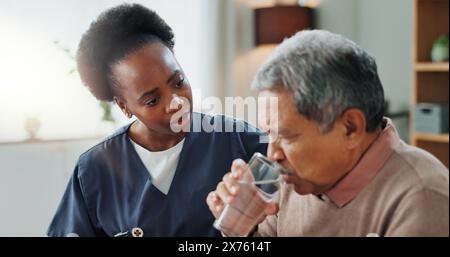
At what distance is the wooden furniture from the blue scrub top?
0.59 metres

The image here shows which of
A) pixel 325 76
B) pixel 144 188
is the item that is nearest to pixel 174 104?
pixel 144 188

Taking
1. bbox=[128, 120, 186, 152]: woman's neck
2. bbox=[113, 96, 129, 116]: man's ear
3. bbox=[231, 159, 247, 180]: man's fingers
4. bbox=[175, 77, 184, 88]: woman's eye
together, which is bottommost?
bbox=[231, 159, 247, 180]: man's fingers

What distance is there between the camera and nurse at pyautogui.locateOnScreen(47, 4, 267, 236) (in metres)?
0.81

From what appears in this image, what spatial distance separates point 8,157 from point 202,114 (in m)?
0.43

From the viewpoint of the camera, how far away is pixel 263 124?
702mm

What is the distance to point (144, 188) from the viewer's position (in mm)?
829

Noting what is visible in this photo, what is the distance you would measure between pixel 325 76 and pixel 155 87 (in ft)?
0.89

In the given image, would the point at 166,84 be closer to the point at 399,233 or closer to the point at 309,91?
the point at 309,91

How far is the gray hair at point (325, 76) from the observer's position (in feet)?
2.08

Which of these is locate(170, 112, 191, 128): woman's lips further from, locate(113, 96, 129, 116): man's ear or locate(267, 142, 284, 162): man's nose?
locate(267, 142, 284, 162): man's nose

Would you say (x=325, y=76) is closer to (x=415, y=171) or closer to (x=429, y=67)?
(x=415, y=171)

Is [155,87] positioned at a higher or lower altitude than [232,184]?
higher

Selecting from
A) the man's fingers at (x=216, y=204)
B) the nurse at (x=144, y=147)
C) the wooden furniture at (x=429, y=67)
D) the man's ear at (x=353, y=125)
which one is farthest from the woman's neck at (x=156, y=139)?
the wooden furniture at (x=429, y=67)

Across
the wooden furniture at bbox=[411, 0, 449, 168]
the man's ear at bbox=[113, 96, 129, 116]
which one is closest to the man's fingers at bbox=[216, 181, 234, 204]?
the man's ear at bbox=[113, 96, 129, 116]
